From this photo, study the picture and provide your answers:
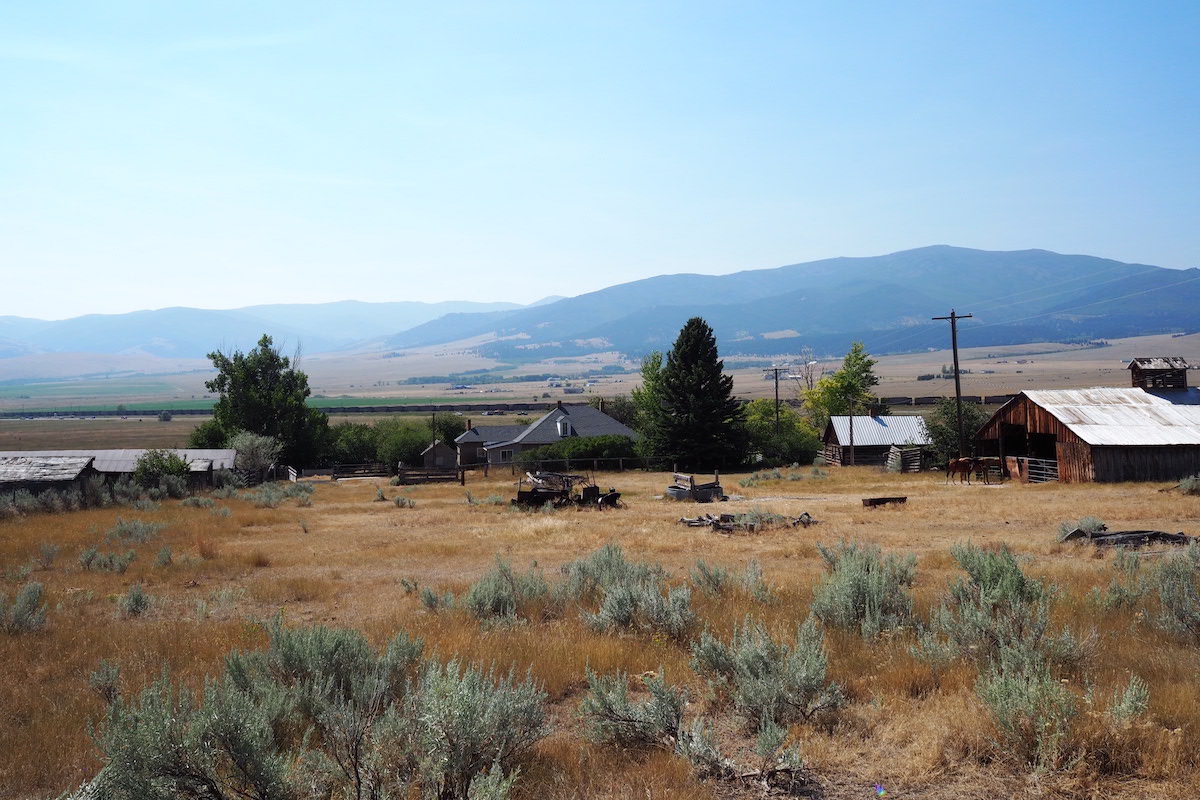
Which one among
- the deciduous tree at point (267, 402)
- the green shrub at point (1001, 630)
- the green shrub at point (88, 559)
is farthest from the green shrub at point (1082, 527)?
the deciduous tree at point (267, 402)

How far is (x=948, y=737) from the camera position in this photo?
18.6ft

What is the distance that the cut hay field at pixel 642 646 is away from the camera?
5.25 m

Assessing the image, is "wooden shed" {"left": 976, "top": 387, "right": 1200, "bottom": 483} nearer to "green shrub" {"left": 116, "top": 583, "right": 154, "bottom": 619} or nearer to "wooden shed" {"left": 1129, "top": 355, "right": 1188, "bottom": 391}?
"wooden shed" {"left": 1129, "top": 355, "right": 1188, "bottom": 391}

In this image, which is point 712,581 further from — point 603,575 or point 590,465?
point 590,465

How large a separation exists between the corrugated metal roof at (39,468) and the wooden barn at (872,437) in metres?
48.5

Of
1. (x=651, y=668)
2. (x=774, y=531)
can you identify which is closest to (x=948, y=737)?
(x=651, y=668)

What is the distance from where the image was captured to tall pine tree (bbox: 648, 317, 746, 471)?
5566cm

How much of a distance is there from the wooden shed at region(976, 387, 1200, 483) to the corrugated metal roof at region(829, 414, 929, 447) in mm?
14918

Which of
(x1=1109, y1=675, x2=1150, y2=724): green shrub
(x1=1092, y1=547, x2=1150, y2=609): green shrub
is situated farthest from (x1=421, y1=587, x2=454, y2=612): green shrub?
(x1=1092, y1=547, x2=1150, y2=609): green shrub

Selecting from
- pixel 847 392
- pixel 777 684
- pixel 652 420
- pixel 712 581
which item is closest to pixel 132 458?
pixel 652 420

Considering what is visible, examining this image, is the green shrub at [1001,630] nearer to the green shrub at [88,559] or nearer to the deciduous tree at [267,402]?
the green shrub at [88,559]

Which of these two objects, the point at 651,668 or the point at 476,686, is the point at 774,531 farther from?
the point at 476,686

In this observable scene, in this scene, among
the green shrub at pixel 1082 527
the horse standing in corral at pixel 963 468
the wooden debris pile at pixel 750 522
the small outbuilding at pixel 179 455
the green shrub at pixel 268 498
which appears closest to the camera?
the green shrub at pixel 1082 527

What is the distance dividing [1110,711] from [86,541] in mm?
23118
